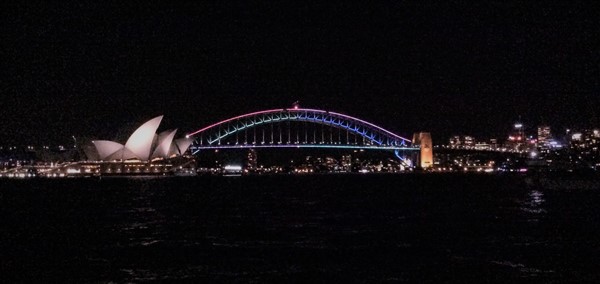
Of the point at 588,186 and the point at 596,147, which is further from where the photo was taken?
the point at 596,147

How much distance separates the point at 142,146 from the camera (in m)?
103

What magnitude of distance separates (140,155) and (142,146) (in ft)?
13.7

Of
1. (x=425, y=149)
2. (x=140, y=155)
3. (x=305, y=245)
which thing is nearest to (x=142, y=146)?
(x=140, y=155)

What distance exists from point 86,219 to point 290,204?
40.4 ft

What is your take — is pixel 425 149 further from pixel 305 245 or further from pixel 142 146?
pixel 305 245

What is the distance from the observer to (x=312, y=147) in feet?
340

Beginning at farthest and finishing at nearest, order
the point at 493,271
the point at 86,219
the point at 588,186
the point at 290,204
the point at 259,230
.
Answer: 1. the point at 588,186
2. the point at 290,204
3. the point at 86,219
4. the point at 259,230
5. the point at 493,271

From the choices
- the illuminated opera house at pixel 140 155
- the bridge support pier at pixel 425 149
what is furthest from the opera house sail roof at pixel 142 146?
the bridge support pier at pixel 425 149

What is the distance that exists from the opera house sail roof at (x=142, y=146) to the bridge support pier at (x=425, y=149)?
40137 mm

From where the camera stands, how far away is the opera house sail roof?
98938 mm

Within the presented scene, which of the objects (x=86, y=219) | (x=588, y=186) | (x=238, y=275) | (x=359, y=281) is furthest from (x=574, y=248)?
(x=588, y=186)

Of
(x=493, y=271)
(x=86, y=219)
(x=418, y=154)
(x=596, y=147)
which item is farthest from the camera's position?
(x=418, y=154)

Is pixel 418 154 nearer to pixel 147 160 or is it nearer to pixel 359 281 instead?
pixel 147 160

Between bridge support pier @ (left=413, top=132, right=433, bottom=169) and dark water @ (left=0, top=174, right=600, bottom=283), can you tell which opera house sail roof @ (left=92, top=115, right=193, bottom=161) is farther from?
dark water @ (left=0, top=174, right=600, bottom=283)
